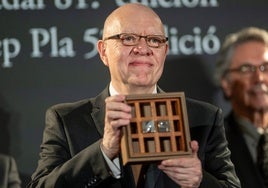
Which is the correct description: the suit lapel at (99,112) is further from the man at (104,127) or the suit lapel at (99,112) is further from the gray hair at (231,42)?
the gray hair at (231,42)

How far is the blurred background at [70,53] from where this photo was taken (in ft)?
9.63

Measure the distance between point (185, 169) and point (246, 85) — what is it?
134 centimetres

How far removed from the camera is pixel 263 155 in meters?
3.12

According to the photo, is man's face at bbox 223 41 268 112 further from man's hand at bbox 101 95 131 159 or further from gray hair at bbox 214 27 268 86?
man's hand at bbox 101 95 131 159

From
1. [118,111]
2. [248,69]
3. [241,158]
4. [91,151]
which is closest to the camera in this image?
[118,111]

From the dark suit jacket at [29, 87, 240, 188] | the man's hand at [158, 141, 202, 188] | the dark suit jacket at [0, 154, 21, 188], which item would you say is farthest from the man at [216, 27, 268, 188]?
the man's hand at [158, 141, 202, 188]

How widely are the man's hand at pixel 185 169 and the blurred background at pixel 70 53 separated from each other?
3.63 ft

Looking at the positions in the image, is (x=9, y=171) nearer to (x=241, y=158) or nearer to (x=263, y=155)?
(x=241, y=158)

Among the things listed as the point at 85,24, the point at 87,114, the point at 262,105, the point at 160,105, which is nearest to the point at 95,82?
the point at 85,24

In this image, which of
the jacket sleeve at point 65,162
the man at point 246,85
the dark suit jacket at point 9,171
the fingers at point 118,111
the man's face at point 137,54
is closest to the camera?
the fingers at point 118,111

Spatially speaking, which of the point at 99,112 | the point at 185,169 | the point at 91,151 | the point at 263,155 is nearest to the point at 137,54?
the point at 99,112

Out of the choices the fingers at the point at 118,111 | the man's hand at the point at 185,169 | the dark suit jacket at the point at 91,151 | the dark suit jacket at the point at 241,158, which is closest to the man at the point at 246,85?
the dark suit jacket at the point at 241,158

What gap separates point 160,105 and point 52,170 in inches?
19.5

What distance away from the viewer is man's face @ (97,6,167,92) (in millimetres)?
2305
